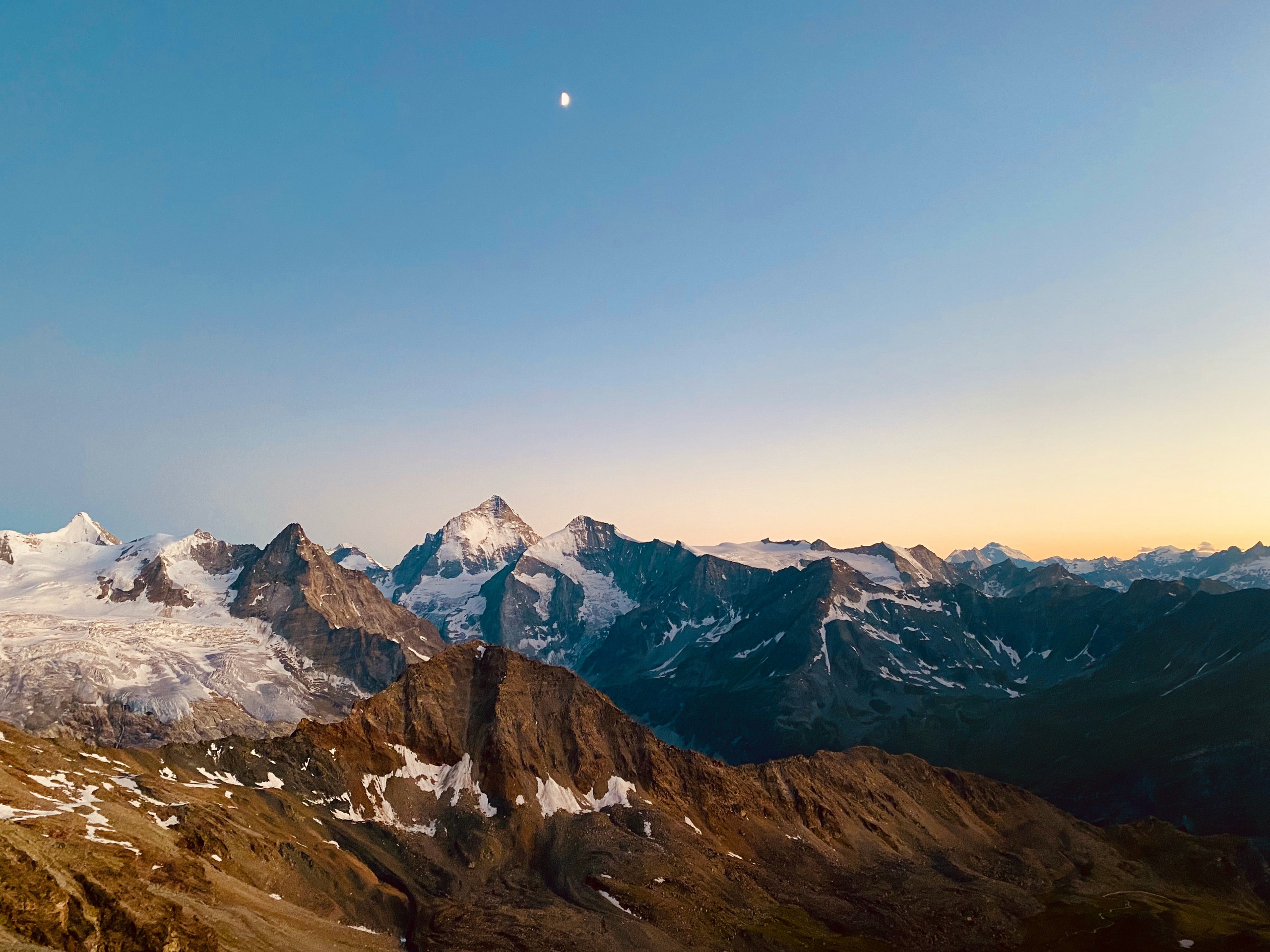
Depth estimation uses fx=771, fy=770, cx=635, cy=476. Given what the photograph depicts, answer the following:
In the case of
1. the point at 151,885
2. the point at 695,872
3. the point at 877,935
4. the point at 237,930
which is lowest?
the point at 877,935

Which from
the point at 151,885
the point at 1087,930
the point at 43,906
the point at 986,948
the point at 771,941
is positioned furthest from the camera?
the point at 1087,930

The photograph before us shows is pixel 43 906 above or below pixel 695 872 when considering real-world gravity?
above

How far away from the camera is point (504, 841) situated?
627 ft

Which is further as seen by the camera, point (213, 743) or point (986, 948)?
point (213, 743)

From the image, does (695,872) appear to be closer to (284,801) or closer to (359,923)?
(359,923)

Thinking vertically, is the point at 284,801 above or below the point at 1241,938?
above

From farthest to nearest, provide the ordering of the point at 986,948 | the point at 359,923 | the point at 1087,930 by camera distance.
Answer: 1. the point at 1087,930
2. the point at 986,948
3. the point at 359,923

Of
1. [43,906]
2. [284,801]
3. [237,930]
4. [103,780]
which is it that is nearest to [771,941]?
[237,930]

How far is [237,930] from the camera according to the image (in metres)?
113

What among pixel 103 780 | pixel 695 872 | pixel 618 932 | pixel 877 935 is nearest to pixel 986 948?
pixel 877 935

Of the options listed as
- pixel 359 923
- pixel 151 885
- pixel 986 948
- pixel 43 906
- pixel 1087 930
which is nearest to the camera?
pixel 43 906

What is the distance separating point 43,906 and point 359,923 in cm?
6441

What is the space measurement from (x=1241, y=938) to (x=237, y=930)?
209384mm

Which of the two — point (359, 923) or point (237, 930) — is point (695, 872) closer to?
point (359, 923)
